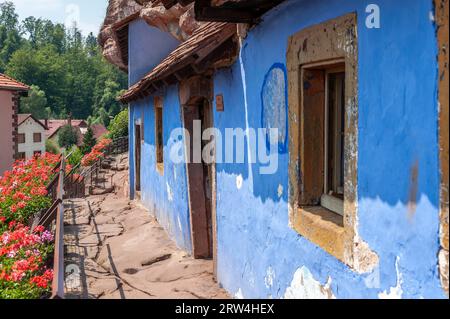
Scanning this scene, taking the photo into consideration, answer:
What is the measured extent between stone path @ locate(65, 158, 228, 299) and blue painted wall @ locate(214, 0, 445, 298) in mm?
2278

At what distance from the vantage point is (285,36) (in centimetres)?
418

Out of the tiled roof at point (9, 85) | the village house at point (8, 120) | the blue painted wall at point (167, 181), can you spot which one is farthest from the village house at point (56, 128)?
the blue painted wall at point (167, 181)

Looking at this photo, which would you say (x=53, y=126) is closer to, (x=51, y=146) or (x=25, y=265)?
(x=51, y=146)

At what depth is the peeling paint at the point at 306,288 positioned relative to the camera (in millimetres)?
3481

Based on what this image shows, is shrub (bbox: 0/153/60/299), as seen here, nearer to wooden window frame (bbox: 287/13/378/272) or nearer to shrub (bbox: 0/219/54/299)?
shrub (bbox: 0/219/54/299)

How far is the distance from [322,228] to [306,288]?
1.84ft

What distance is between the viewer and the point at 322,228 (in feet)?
11.5

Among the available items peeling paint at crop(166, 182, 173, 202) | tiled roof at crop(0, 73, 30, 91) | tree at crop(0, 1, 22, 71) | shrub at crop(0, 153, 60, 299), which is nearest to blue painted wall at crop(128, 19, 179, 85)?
peeling paint at crop(166, 182, 173, 202)

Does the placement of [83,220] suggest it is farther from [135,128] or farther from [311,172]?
[311,172]

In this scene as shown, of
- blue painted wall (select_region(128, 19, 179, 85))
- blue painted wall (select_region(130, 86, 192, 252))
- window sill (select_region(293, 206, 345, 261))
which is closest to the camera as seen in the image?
window sill (select_region(293, 206, 345, 261))

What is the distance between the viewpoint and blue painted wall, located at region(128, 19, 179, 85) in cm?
1377

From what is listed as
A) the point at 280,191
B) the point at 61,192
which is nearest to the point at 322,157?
the point at 280,191

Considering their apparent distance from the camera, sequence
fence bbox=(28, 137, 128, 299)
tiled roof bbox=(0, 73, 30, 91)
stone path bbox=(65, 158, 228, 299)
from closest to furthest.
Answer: fence bbox=(28, 137, 128, 299) → stone path bbox=(65, 158, 228, 299) → tiled roof bbox=(0, 73, 30, 91)
